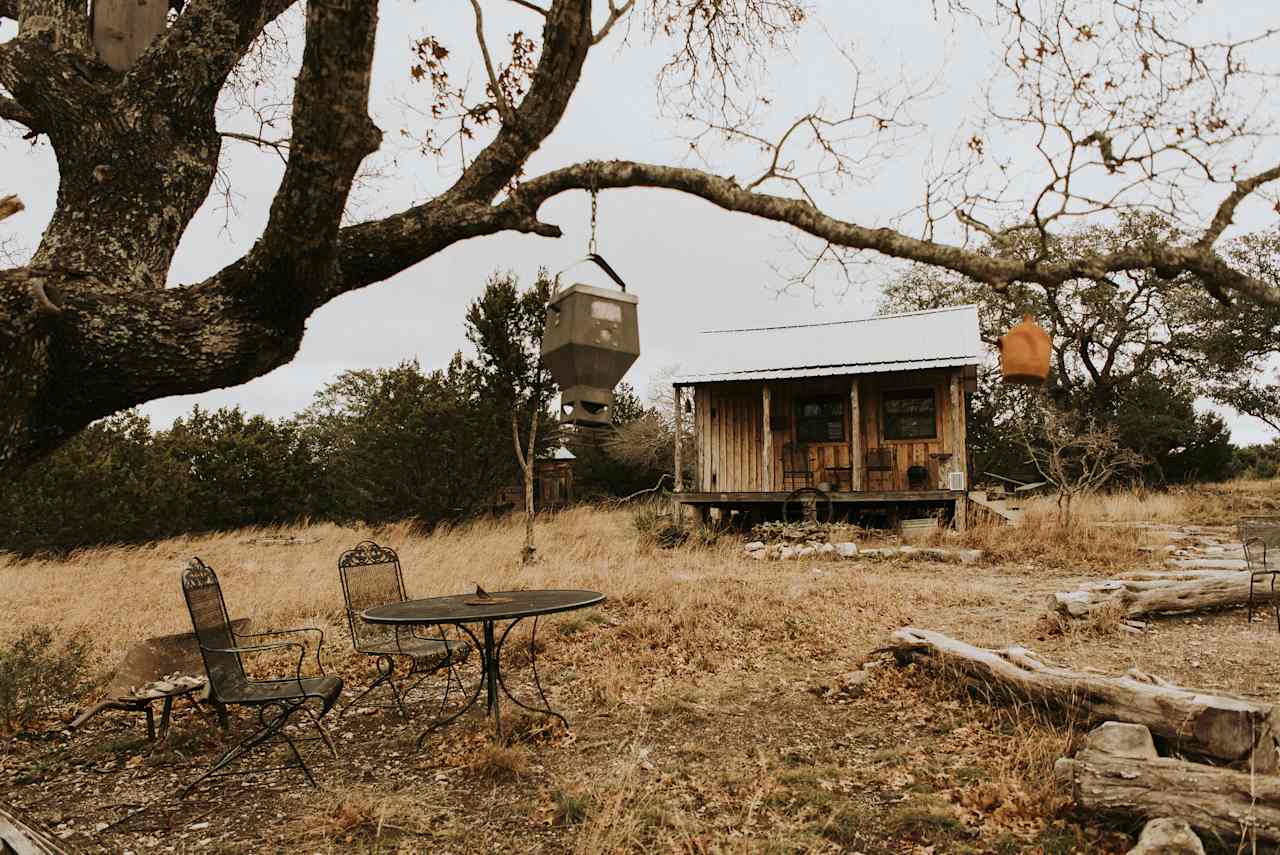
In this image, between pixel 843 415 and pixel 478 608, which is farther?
pixel 843 415

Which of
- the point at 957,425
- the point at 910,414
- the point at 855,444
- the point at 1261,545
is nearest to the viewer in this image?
the point at 1261,545

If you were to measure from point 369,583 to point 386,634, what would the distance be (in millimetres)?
552

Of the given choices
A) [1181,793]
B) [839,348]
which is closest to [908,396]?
[839,348]

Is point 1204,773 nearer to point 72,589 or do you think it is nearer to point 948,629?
point 948,629

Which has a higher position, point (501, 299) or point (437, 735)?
point (501, 299)

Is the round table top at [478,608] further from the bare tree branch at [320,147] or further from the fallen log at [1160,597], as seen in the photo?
the fallen log at [1160,597]

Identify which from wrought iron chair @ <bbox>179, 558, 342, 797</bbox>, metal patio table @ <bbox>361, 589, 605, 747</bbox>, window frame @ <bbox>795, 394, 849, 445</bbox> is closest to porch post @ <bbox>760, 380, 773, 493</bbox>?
window frame @ <bbox>795, 394, 849, 445</bbox>

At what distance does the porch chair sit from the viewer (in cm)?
1686

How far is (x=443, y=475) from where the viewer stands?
17.6m

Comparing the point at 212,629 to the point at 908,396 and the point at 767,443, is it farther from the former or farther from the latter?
the point at 908,396

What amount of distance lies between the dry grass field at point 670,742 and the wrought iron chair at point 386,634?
0.31 metres

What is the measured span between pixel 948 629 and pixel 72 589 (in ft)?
34.0

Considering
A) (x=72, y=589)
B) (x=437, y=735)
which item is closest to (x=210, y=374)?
(x=437, y=735)

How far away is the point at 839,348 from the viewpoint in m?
17.8
